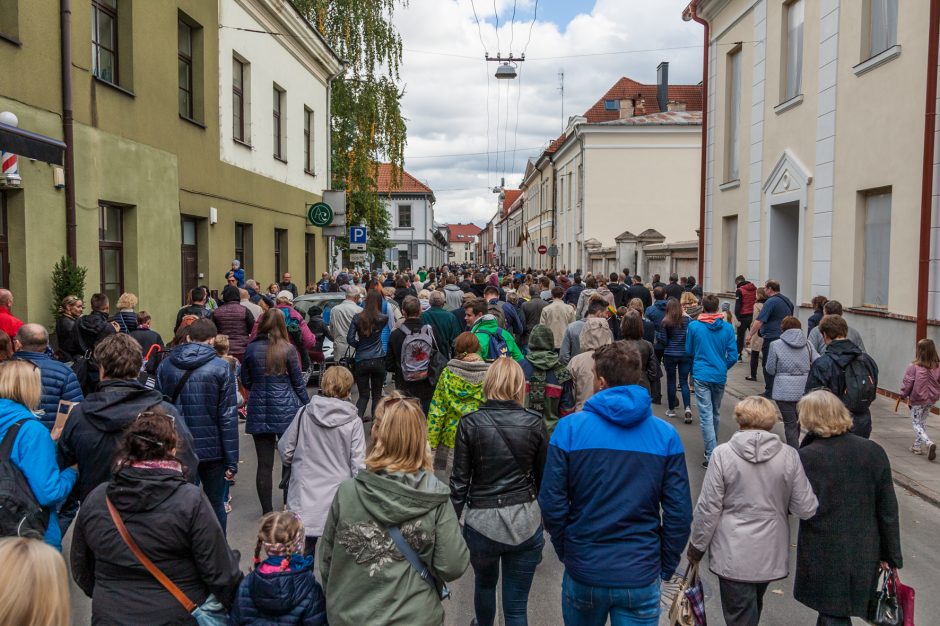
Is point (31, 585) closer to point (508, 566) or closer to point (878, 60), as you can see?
point (508, 566)

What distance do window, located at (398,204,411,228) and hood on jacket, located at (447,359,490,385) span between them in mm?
64869

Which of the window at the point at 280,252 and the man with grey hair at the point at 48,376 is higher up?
the window at the point at 280,252

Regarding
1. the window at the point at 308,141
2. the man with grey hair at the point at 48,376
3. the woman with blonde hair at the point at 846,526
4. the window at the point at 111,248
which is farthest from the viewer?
the window at the point at 308,141

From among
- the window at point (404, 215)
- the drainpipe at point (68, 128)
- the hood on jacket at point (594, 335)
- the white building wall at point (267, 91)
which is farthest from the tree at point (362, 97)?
the window at point (404, 215)

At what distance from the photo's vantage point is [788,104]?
15898mm

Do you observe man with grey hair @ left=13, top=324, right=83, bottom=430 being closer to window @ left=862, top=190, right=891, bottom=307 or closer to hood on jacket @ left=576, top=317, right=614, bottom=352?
hood on jacket @ left=576, top=317, right=614, bottom=352

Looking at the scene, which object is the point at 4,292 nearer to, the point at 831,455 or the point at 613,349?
the point at 613,349

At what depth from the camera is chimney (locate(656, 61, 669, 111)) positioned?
4631cm

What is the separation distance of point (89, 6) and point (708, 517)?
10.6 m

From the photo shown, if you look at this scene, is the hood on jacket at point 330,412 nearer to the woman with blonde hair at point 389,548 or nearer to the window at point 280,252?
the woman with blonde hair at point 389,548

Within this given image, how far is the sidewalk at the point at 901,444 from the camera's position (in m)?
7.67

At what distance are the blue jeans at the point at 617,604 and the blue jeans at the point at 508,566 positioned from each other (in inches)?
21.6

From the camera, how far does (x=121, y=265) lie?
12.2 metres

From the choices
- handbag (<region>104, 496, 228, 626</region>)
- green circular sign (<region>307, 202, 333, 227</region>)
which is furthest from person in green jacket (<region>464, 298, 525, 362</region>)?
green circular sign (<region>307, 202, 333, 227</region>)
